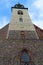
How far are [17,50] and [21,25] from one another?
5.49 metres

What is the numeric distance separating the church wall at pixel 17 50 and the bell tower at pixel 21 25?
4.57 feet

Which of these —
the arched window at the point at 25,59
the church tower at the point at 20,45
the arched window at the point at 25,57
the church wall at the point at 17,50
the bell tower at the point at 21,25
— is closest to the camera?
the church wall at the point at 17,50

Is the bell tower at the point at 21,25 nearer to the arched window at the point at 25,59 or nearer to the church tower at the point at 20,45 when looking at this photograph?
the church tower at the point at 20,45

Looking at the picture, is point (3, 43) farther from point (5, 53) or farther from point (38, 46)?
point (38, 46)

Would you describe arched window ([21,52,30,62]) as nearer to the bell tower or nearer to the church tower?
the church tower

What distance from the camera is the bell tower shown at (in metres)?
29.1

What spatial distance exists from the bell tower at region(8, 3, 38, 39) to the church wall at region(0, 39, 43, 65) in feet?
4.57

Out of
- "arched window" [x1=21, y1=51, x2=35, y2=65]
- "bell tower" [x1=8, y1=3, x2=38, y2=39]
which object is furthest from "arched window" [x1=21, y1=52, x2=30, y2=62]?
"bell tower" [x1=8, y1=3, x2=38, y2=39]

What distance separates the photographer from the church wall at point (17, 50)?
25.8 metres

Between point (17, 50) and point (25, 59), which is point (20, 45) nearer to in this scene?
point (17, 50)

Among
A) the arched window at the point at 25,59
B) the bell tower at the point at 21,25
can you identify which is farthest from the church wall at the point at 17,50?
the bell tower at the point at 21,25

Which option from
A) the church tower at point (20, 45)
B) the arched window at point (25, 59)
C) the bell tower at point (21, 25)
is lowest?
the arched window at point (25, 59)

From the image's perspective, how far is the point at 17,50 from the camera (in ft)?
87.3

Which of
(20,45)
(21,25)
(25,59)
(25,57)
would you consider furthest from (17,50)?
(21,25)
